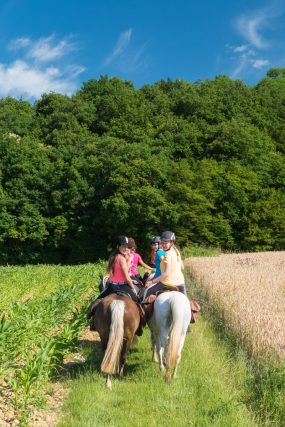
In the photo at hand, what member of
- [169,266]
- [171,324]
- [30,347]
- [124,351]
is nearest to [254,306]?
[169,266]

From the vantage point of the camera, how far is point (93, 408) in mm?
5570

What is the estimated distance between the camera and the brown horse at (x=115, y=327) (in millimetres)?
6531

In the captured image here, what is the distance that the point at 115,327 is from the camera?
670cm

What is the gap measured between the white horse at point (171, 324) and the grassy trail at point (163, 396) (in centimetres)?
30

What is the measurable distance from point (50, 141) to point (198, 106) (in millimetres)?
19170

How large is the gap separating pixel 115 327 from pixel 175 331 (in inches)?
33.3

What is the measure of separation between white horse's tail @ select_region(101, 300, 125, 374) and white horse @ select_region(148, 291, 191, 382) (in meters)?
0.59

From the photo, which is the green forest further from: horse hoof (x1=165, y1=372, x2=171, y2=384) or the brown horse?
horse hoof (x1=165, y1=372, x2=171, y2=384)

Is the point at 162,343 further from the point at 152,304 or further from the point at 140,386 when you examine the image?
the point at 140,386

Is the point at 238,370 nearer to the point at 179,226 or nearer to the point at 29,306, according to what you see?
the point at 29,306

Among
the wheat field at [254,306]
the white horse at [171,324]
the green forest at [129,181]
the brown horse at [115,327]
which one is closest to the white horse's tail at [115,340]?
the brown horse at [115,327]

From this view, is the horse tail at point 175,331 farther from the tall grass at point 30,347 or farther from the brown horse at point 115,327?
the tall grass at point 30,347

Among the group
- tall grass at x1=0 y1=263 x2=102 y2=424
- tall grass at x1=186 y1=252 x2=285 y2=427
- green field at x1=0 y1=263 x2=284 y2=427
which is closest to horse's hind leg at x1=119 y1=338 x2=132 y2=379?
green field at x1=0 y1=263 x2=284 y2=427

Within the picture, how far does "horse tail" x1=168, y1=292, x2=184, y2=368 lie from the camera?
6.63 meters
